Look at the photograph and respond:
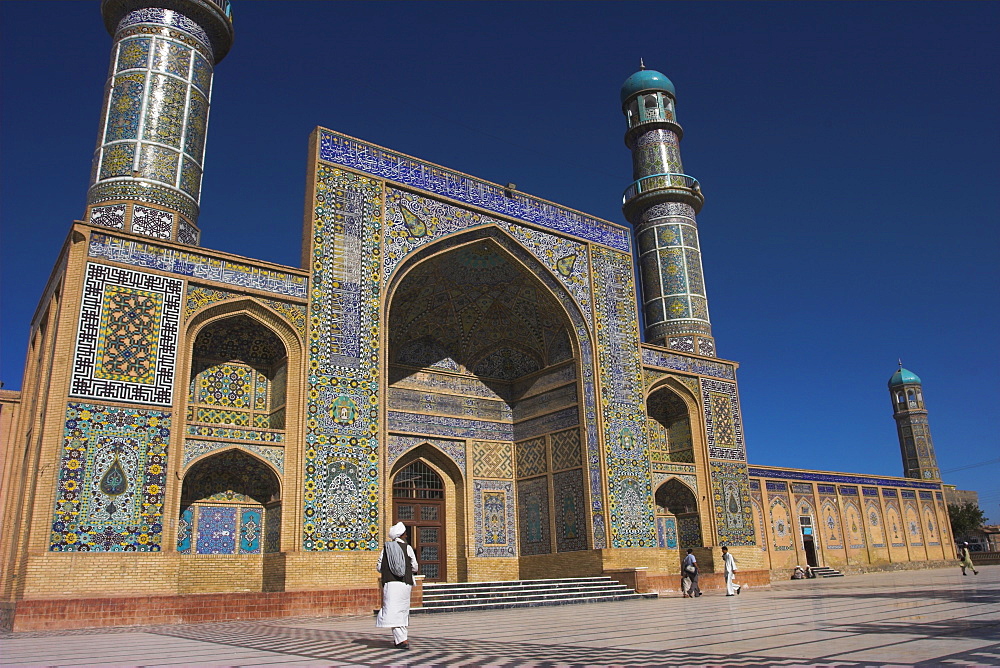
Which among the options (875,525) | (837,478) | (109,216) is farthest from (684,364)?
(875,525)

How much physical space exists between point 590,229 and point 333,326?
17.8ft

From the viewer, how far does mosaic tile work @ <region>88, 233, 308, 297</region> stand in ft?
27.9

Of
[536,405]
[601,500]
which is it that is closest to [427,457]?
[536,405]

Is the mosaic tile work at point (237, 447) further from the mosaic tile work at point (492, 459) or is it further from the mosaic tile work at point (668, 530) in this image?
the mosaic tile work at point (668, 530)

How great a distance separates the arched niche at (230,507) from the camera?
897cm

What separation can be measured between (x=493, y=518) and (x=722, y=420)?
4547mm

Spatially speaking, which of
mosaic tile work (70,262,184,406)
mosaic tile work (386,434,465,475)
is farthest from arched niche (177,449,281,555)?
mosaic tile work (386,434,465,475)

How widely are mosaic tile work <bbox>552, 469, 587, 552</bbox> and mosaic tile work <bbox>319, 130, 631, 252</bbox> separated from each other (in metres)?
4.10

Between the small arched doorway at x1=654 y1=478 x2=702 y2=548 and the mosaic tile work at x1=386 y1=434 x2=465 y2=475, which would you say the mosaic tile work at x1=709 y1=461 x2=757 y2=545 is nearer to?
the small arched doorway at x1=654 y1=478 x2=702 y2=548

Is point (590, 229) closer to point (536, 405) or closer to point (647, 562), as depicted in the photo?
point (536, 405)

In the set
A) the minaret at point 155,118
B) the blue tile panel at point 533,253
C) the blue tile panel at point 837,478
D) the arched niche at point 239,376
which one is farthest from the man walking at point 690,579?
the blue tile panel at point 837,478

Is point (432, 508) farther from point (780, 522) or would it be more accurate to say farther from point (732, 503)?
point (780, 522)

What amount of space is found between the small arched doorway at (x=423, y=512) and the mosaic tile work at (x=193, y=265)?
13.1 ft

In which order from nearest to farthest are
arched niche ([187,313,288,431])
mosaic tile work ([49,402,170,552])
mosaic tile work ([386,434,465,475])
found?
mosaic tile work ([49,402,170,552]) → arched niche ([187,313,288,431]) → mosaic tile work ([386,434,465,475])
